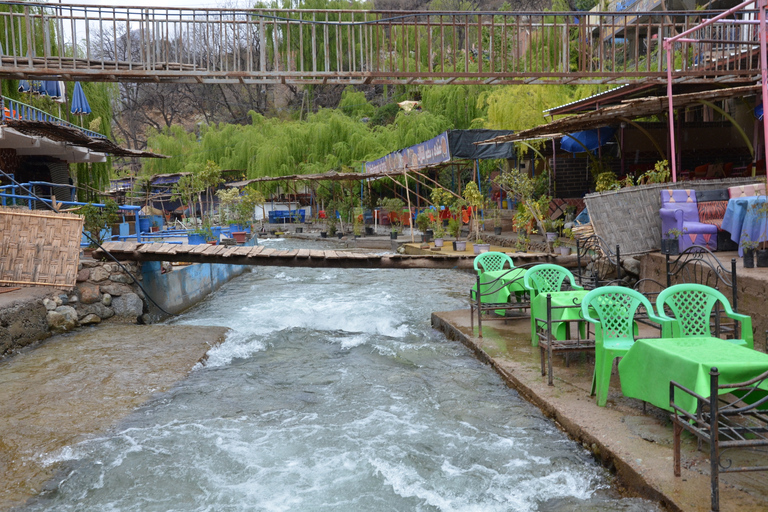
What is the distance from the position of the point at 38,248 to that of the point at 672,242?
9.08 meters

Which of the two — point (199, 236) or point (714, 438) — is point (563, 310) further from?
point (199, 236)

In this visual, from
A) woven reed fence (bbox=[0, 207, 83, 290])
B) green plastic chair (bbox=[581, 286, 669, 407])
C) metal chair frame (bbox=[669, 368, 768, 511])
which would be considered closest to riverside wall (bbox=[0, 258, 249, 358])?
woven reed fence (bbox=[0, 207, 83, 290])

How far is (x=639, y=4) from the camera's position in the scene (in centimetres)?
2962

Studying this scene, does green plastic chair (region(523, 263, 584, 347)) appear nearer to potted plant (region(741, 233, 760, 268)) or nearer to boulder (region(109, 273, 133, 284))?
potted plant (region(741, 233, 760, 268))

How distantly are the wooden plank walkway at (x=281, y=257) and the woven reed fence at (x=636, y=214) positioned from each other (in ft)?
8.95

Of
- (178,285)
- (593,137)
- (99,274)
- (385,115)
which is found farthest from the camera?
(385,115)

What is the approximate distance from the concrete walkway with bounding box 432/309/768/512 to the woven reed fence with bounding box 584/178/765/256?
94.8 inches

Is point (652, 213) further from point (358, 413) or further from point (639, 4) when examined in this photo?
point (639, 4)

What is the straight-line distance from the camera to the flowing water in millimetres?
4469

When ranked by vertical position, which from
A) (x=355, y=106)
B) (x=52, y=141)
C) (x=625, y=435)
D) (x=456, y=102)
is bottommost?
(x=625, y=435)

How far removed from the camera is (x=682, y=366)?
4016mm

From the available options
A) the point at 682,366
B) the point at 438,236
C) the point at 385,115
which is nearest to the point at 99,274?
the point at 682,366

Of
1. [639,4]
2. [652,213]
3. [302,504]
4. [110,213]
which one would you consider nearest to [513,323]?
[652,213]

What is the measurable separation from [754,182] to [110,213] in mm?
10984
